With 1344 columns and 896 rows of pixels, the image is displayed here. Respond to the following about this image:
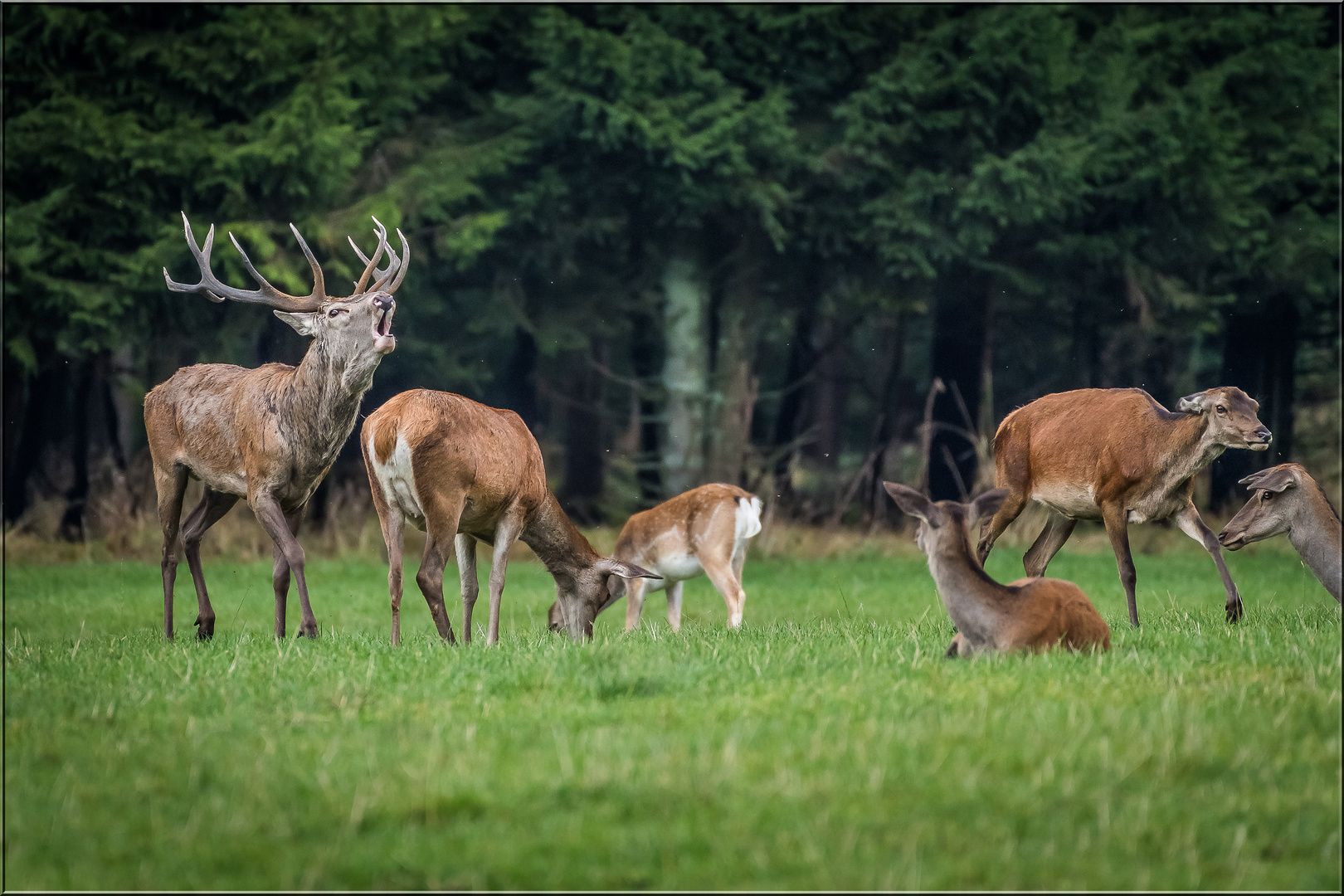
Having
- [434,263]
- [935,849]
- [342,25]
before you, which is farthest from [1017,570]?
[935,849]

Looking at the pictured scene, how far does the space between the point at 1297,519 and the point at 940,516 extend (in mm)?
2504

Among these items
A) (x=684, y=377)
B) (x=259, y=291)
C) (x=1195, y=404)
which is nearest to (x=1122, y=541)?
(x=1195, y=404)

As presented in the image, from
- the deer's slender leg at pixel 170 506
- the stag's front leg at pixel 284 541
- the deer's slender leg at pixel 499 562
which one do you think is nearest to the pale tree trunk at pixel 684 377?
the deer's slender leg at pixel 499 562

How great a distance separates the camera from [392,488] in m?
9.72

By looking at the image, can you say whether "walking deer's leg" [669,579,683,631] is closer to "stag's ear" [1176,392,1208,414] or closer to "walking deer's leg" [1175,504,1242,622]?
"walking deer's leg" [1175,504,1242,622]

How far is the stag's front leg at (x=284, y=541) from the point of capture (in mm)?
9703

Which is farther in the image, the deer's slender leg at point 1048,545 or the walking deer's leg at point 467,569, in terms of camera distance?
the deer's slender leg at point 1048,545

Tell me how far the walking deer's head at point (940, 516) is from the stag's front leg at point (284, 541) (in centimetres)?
439

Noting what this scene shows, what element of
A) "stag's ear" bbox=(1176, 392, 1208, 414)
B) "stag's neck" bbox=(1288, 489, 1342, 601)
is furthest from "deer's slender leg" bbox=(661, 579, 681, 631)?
"stag's neck" bbox=(1288, 489, 1342, 601)

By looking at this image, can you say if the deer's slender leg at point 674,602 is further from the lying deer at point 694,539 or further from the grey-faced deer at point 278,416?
the grey-faced deer at point 278,416

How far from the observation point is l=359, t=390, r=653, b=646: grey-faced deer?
31.1 feet

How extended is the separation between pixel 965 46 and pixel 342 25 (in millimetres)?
8982

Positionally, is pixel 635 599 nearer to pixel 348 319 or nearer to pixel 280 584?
pixel 280 584

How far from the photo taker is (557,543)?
10914mm
